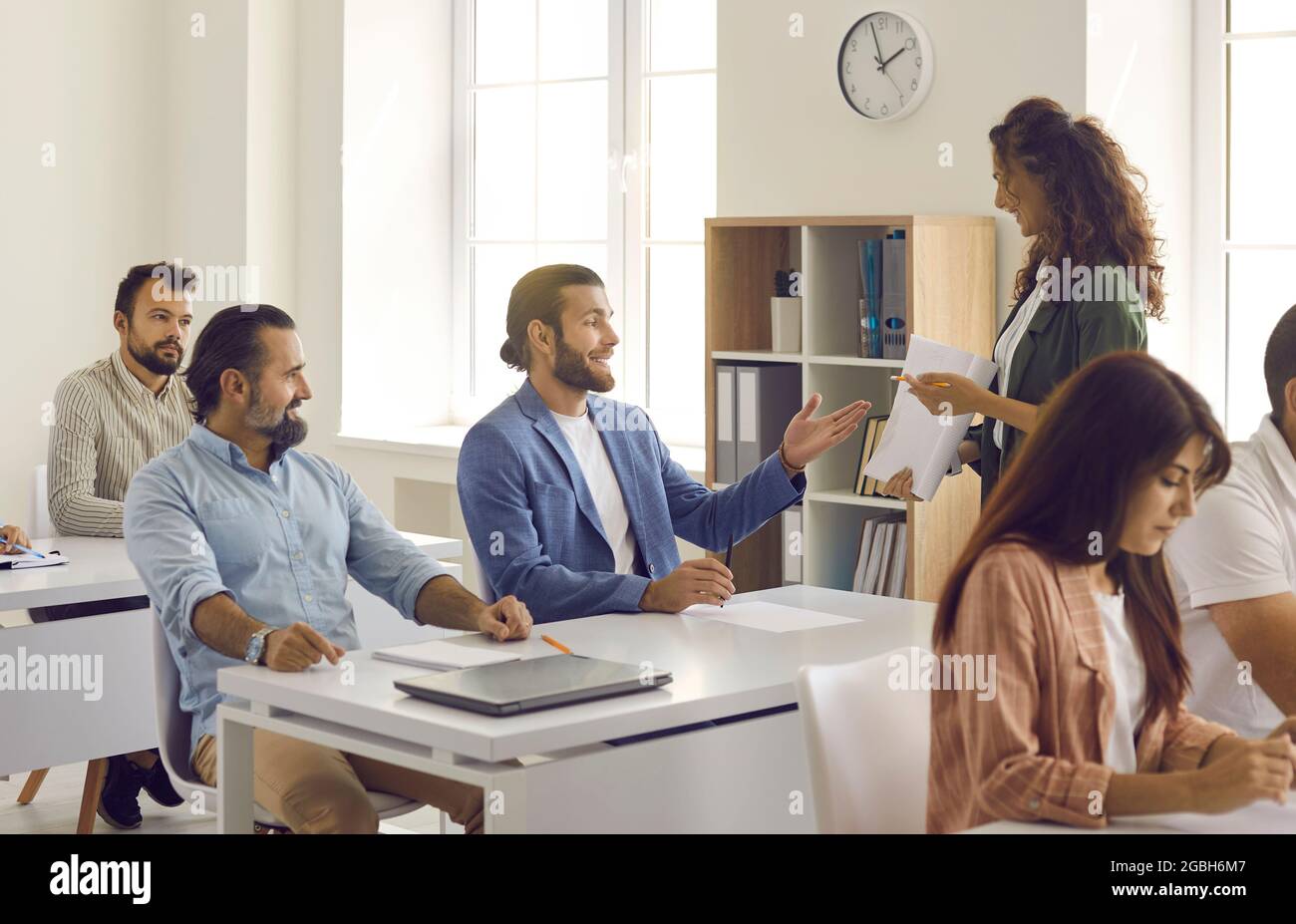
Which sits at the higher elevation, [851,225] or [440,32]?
[440,32]

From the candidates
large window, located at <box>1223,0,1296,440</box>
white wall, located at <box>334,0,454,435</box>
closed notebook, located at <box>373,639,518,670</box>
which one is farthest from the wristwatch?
white wall, located at <box>334,0,454,435</box>

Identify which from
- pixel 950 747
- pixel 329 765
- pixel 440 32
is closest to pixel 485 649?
pixel 329 765

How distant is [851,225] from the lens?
4.11m

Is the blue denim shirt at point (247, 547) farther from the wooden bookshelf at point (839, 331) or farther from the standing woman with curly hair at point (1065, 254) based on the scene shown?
the wooden bookshelf at point (839, 331)

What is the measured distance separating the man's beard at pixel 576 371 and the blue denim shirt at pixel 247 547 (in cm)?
48

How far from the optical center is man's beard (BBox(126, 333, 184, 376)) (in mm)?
4293

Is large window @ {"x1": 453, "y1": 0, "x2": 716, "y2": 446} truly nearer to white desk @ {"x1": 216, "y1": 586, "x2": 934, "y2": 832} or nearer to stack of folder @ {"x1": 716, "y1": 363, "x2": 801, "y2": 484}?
stack of folder @ {"x1": 716, "y1": 363, "x2": 801, "y2": 484}

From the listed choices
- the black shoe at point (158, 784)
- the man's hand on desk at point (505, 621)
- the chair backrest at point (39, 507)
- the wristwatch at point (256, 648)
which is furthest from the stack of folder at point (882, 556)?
the chair backrest at point (39, 507)

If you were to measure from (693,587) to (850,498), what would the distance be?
1.40m

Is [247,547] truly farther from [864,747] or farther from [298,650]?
[864,747]

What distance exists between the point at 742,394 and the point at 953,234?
0.74m

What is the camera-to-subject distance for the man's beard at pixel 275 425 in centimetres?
287

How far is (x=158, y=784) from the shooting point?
4117 millimetres
